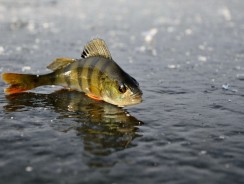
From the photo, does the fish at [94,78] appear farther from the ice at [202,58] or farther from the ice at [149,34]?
the ice at [149,34]

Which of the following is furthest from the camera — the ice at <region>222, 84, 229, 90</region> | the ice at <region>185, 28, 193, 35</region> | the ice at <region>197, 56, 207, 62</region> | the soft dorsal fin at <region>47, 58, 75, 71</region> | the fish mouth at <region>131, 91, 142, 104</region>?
the ice at <region>185, 28, 193, 35</region>

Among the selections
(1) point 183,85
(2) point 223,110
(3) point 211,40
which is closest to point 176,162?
(2) point 223,110

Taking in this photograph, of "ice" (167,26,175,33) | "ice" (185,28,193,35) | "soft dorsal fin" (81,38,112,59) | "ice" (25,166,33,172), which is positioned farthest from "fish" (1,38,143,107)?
"ice" (167,26,175,33)

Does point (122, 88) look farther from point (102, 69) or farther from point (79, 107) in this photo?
point (79, 107)

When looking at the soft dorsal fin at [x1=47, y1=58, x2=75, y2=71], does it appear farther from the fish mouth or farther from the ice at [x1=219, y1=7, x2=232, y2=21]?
the ice at [x1=219, y1=7, x2=232, y2=21]

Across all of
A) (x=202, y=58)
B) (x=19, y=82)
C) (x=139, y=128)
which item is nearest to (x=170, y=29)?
(x=202, y=58)

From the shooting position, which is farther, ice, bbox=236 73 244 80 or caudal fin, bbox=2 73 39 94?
ice, bbox=236 73 244 80

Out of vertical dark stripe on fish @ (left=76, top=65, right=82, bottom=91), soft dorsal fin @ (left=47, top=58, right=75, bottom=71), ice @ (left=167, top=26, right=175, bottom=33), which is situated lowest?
vertical dark stripe on fish @ (left=76, top=65, right=82, bottom=91)
